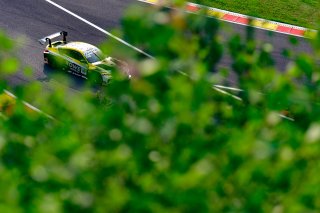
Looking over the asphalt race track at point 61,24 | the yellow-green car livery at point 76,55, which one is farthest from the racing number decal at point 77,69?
the asphalt race track at point 61,24

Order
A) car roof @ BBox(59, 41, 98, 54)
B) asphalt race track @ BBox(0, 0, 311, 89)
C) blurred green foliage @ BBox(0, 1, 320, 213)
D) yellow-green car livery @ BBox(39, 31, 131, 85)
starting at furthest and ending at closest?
asphalt race track @ BBox(0, 0, 311, 89) < car roof @ BBox(59, 41, 98, 54) < yellow-green car livery @ BBox(39, 31, 131, 85) < blurred green foliage @ BBox(0, 1, 320, 213)

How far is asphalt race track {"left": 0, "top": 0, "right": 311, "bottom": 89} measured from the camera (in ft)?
77.6

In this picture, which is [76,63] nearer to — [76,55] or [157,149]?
[76,55]

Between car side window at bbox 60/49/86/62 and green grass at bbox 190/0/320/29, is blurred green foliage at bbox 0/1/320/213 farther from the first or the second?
green grass at bbox 190/0/320/29

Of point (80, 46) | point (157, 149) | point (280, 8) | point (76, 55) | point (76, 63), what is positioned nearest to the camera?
point (157, 149)

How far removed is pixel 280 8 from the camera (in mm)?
28375

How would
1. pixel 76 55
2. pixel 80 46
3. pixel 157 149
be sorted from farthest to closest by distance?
pixel 80 46 → pixel 76 55 → pixel 157 149

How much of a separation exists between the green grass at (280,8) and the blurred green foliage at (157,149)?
2328cm

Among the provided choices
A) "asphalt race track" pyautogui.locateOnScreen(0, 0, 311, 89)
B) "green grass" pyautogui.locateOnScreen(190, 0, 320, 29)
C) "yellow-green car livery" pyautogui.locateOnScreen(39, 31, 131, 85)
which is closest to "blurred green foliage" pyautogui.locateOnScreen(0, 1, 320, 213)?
"yellow-green car livery" pyautogui.locateOnScreen(39, 31, 131, 85)

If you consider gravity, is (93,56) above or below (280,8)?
below

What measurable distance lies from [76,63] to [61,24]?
180 inches

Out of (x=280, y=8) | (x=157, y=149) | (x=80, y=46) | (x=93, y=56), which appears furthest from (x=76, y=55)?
(x=157, y=149)

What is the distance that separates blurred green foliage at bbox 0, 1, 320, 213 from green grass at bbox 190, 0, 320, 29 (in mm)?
23281

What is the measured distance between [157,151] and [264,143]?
924 millimetres
